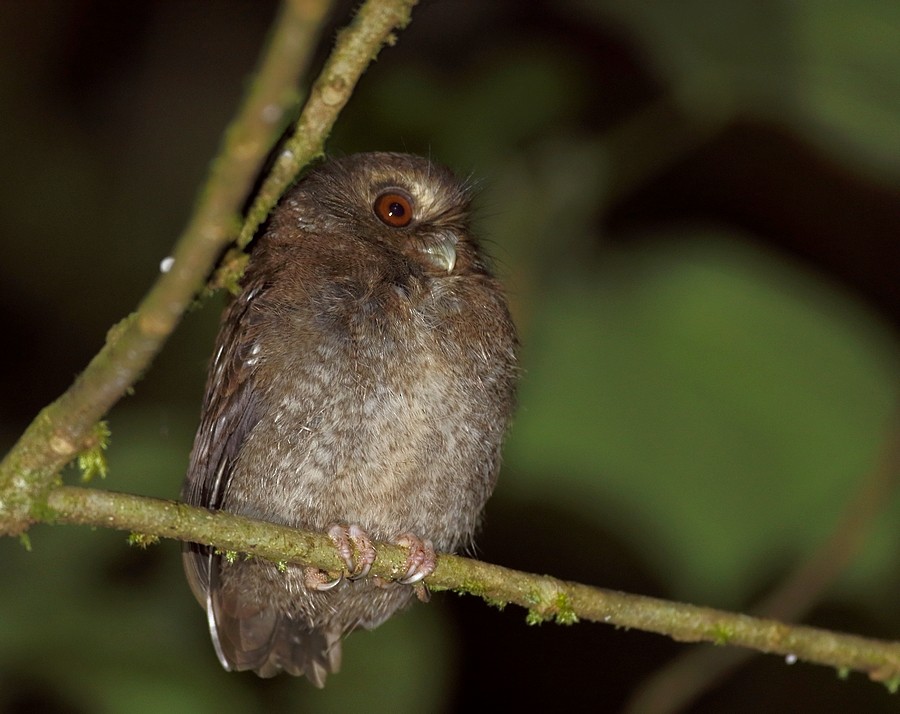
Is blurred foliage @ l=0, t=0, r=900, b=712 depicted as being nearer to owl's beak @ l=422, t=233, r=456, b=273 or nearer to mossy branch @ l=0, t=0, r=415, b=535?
owl's beak @ l=422, t=233, r=456, b=273

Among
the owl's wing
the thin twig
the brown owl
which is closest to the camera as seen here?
the brown owl

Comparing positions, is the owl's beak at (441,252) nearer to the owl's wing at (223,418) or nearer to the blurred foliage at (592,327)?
the owl's wing at (223,418)

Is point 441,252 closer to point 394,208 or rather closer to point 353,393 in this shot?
point 394,208

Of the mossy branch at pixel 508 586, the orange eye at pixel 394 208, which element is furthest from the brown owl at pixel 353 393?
the mossy branch at pixel 508 586

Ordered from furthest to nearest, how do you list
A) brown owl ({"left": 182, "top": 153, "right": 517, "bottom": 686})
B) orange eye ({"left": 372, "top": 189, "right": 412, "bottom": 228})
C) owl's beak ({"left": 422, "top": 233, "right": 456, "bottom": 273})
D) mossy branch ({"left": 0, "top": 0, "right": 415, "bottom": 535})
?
orange eye ({"left": 372, "top": 189, "right": 412, "bottom": 228}) → owl's beak ({"left": 422, "top": 233, "right": 456, "bottom": 273}) → brown owl ({"left": 182, "top": 153, "right": 517, "bottom": 686}) → mossy branch ({"left": 0, "top": 0, "right": 415, "bottom": 535})

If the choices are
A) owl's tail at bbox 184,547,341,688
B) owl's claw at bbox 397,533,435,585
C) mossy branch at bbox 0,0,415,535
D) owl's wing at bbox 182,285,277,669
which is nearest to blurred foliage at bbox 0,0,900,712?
owl's tail at bbox 184,547,341,688

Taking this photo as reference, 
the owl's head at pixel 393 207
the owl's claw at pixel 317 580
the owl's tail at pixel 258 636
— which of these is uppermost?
the owl's head at pixel 393 207

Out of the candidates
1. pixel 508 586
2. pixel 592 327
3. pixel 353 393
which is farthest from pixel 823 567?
pixel 353 393
